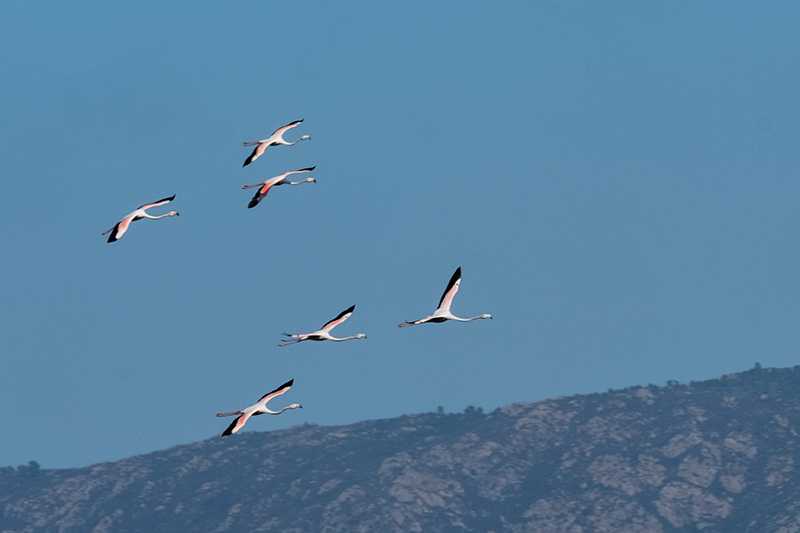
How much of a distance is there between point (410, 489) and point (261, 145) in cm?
13592

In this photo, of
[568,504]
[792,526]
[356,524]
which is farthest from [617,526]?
[356,524]

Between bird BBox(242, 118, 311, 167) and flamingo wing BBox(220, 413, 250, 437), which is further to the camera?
bird BBox(242, 118, 311, 167)

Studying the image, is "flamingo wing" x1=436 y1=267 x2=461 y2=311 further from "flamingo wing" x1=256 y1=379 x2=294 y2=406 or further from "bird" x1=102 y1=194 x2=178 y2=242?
"bird" x1=102 y1=194 x2=178 y2=242

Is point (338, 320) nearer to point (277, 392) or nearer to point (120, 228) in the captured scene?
point (277, 392)

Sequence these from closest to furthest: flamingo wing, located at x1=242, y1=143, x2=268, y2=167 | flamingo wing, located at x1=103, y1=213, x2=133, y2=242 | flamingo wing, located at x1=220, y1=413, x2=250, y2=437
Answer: flamingo wing, located at x1=220, y1=413, x2=250, y2=437 → flamingo wing, located at x1=103, y1=213, x2=133, y2=242 → flamingo wing, located at x1=242, y1=143, x2=268, y2=167

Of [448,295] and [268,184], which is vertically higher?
[268,184]

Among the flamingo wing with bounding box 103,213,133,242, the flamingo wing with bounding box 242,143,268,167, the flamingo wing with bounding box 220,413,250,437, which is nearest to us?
the flamingo wing with bounding box 220,413,250,437

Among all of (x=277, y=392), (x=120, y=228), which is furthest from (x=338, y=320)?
(x=120, y=228)

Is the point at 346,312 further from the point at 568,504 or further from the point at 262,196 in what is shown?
the point at 568,504

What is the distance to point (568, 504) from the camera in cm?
19550

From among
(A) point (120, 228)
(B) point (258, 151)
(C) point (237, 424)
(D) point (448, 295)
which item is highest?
(B) point (258, 151)

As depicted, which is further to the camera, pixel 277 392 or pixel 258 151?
pixel 258 151

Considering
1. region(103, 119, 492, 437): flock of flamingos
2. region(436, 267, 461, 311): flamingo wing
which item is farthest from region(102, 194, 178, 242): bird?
region(436, 267, 461, 311): flamingo wing

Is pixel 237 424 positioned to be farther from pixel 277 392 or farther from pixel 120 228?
pixel 120 228
